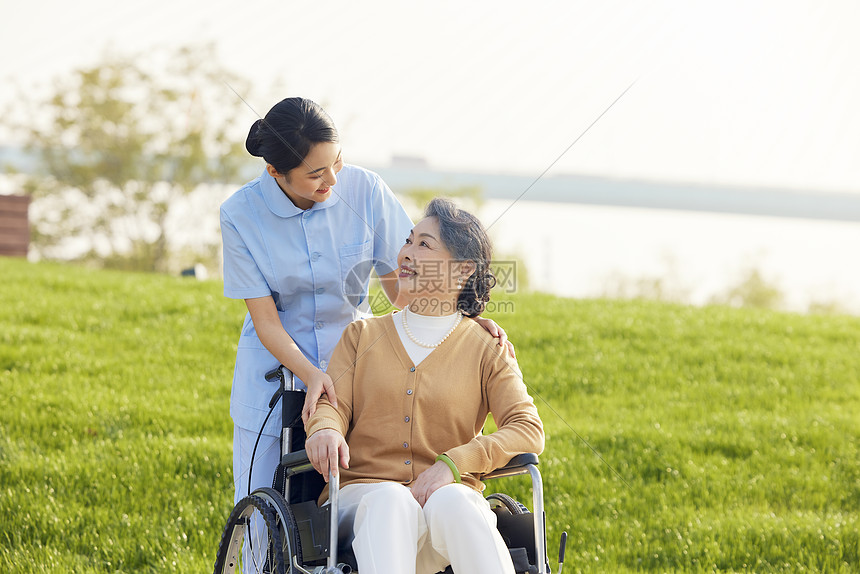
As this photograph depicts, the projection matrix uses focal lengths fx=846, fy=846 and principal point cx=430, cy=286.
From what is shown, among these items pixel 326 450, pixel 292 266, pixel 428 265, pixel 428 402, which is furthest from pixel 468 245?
pixel 326 450

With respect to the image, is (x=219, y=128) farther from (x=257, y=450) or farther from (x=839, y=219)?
(x=257, y=450)

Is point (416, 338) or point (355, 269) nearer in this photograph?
point (416, 338)

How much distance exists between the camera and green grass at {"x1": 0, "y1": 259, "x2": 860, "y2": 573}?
3041 millimetres

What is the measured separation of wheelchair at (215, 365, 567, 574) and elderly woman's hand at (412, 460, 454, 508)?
0.15 metres

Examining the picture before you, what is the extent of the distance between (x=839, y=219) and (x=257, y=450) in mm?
13926

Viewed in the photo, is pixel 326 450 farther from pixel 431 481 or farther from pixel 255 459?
pixel 255 459

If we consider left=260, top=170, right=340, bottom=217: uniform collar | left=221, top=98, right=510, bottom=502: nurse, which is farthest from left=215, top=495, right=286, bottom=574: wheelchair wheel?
left=260, top=170, right=340, bottom=217: uniform collar

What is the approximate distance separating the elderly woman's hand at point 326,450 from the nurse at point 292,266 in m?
0.27

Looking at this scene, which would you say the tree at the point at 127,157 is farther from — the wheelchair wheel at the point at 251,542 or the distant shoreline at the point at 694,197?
the wheelchair wheel at the point at 251,542

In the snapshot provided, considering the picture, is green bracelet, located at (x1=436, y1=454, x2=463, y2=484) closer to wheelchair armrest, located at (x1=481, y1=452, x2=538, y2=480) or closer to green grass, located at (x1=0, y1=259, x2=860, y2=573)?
wheelchair armrest, located at (x1=481, y1=452, x2=538, y2=480)

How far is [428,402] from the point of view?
2.12m

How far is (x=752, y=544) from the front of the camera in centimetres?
307

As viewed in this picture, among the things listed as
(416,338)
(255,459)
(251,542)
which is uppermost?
(416,338)

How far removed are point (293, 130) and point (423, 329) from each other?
0.61 m
